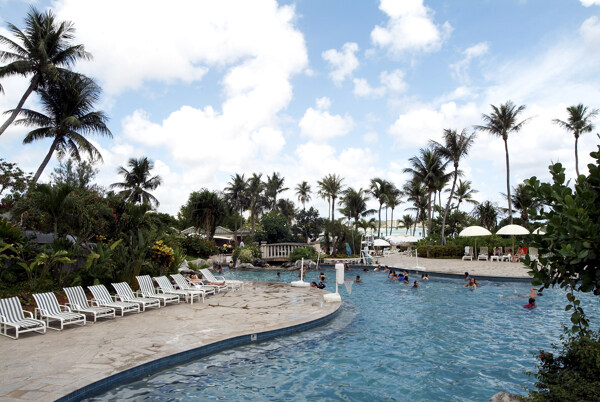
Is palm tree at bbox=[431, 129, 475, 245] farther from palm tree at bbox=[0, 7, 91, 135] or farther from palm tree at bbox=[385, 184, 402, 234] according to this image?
palm tree at bbox=[0, 7, 91, 135]

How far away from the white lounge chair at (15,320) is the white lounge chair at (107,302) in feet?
5.45

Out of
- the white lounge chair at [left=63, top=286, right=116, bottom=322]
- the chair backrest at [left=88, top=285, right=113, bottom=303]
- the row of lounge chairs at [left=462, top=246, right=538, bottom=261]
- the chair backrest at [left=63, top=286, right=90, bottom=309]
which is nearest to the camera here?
the white lounge chair at [left=63, top=286, right=116, bottom=322]

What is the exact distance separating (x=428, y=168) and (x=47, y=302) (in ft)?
111

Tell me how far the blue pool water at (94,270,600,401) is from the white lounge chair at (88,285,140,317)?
3.80 m

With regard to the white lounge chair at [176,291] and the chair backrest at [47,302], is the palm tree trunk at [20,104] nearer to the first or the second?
the white lounge chair at [176,291]

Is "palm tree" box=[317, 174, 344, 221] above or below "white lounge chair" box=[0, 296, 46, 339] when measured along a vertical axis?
above

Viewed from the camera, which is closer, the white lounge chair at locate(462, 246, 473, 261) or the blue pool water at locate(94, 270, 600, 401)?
the blue pool water at locate(94, 270, 600, 401)

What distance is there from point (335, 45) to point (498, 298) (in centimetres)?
1314

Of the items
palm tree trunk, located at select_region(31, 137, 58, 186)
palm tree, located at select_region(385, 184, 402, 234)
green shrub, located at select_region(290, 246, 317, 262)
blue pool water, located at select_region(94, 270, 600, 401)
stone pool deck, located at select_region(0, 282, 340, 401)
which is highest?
palm tree, located at select_region(385, 184, 402, 234)

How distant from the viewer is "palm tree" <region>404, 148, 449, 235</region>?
35750 mm

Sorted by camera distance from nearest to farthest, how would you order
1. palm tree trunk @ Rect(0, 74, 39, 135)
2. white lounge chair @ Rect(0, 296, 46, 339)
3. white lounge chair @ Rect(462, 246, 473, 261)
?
white lounge chair @ Rect(0, 296, 46, 339), palm tree trunk @ Rect(0, 74, 39, 135), white lounge chair @ Rect(462, 246, 473, 261)

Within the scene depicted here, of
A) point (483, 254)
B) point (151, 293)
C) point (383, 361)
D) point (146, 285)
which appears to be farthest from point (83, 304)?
point (483, 254)

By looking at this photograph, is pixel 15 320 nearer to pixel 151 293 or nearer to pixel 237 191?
pixel 151 293

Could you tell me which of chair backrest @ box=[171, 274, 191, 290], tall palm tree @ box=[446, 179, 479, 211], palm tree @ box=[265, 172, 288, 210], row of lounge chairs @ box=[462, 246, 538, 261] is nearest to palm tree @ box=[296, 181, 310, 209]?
palm tree @ box=[265, 172, 288, 210]
